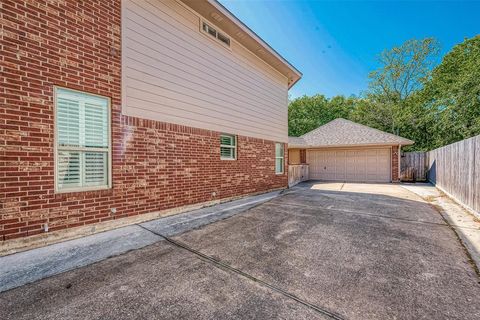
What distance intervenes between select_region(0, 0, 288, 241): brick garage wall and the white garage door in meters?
12.6

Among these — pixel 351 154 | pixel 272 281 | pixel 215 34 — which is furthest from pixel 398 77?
pixel 272 281

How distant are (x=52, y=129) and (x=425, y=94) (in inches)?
1180

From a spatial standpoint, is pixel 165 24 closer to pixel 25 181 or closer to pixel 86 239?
pixel 25 181

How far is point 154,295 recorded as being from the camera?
2207 mm

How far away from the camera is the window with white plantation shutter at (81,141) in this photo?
3703mm

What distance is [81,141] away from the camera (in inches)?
154

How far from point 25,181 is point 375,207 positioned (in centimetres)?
833

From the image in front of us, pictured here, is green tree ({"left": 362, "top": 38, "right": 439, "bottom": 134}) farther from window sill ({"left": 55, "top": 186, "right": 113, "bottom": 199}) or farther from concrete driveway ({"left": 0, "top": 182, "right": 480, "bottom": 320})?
window sill ({"left": 55, "top": 186, "right": 113, "bottom": 199})

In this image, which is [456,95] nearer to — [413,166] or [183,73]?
[413,166]

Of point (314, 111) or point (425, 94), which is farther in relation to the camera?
point (314, 111)

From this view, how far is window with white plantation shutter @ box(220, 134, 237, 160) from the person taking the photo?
23.6 feet

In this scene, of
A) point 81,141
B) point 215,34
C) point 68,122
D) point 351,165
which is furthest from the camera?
point 351,165

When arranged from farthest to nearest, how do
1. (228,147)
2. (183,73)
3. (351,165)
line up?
(351,165), (228,147), (183,73)

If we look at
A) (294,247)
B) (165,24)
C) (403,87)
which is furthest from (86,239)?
(403,87)
